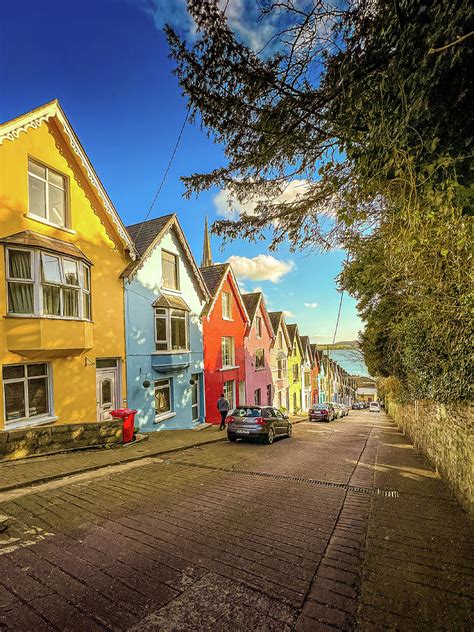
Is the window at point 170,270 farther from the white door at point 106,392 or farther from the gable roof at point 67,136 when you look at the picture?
the white door at point 106,392

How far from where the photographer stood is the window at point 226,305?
23.2 metres

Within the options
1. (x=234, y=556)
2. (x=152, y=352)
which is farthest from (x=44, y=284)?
(x=234, y=556)

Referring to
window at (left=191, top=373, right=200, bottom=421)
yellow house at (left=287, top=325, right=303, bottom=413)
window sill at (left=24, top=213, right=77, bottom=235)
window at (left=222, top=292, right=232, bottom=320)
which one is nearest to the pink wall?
window at (left=222, top=292, right=232, bottom=320)

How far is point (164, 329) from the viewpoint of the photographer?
1636 cm

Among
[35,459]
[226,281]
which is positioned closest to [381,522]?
[35,459]

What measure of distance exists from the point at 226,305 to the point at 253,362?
19.2 feet

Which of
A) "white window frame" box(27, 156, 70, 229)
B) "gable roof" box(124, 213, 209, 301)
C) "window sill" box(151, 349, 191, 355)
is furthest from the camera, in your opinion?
"window sill" box(151, 349, 191, 355)

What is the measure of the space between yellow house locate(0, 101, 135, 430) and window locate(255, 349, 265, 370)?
1539 cm

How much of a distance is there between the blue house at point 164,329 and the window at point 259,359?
8.94m

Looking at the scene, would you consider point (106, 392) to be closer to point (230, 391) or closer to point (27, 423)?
point (27, 423)

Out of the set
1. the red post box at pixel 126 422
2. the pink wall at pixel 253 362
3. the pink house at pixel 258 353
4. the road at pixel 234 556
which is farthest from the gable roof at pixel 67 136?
the pink house at pixel 258 353

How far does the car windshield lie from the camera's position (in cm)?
1371

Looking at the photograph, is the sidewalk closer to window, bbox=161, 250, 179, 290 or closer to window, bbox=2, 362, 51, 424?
window, bbox=2, 362, 51, 424

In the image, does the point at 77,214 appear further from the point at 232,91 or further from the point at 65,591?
the point at 65,591
